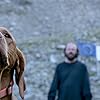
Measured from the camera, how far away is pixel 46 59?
14648 mm

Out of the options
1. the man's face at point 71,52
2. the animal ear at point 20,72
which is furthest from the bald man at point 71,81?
the animal ear at point 20,72

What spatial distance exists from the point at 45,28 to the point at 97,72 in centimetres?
578

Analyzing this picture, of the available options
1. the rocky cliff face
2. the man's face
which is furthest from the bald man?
the rocky cliff face

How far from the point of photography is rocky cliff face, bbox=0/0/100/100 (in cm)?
1331

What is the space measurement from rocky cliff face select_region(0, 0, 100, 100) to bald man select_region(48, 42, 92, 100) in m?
4.72

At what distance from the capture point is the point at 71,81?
6621 mm

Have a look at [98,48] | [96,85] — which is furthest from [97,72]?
[98,48]

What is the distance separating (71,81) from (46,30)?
39.1 feet

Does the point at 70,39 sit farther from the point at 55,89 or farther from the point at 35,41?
the point at 55,89

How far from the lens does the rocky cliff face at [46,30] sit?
13.3 meters

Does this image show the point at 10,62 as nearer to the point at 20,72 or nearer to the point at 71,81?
the point at 20,72

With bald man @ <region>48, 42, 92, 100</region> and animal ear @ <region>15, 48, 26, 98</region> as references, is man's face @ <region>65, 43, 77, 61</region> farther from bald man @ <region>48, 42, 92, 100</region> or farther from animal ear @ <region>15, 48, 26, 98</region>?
animal ear @ <region>15, 48, 26, 98</region>

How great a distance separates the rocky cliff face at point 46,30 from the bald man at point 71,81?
4.72 metres

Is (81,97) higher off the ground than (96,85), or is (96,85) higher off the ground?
(81,97)
